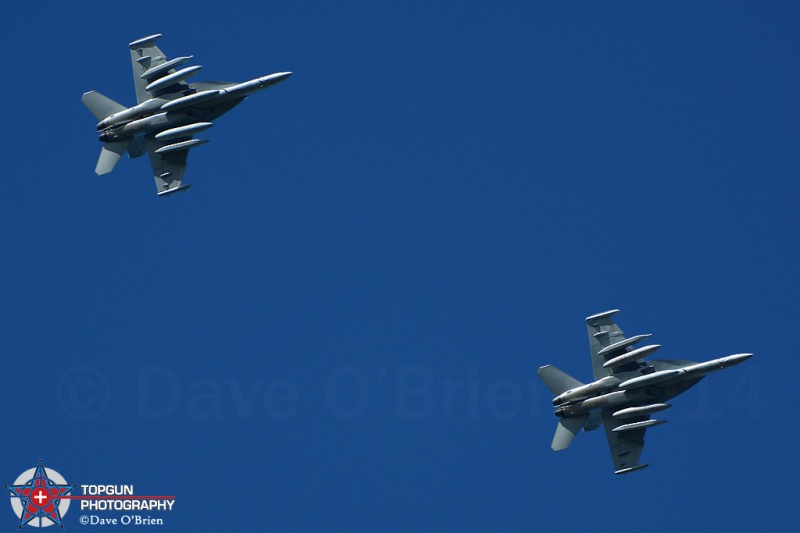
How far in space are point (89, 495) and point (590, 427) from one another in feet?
65.2

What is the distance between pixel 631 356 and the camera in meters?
43.6

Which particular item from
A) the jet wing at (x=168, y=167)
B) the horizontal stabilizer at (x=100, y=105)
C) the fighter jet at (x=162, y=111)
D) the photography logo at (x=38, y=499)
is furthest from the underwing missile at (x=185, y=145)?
the photography logo at (x=38, y=499)

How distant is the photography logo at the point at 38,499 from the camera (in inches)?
1811

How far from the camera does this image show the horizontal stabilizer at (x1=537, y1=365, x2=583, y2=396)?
44.8 meters

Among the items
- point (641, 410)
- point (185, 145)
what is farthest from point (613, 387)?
point (185, 145)

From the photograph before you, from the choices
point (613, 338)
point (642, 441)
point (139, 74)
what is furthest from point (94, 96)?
point (642, 441)

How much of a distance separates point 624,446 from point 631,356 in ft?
13.5

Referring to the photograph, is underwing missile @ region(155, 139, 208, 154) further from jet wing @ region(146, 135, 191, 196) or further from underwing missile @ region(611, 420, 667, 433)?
underwing missile @ region(611, 420, 667, 433)

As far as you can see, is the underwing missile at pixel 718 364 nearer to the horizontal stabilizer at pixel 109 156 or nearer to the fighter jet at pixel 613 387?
the fighter jet at pixel 613 387

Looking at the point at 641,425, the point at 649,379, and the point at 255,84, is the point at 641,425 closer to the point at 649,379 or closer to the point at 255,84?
the point at 649,379

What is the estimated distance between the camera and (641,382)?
43.6m

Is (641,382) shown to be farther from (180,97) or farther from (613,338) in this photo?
(180,97)

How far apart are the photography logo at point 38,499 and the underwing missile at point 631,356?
21.5 m

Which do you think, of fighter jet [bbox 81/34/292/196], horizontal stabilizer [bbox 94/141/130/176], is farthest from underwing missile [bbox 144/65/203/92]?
horizontal stabilizer [bbox 94/141/130/176]
